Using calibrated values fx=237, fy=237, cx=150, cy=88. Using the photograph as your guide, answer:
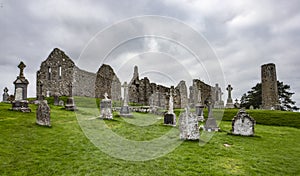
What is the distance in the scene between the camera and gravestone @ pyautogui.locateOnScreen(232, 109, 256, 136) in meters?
12.2

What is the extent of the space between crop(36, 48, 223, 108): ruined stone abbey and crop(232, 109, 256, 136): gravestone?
21806 mm

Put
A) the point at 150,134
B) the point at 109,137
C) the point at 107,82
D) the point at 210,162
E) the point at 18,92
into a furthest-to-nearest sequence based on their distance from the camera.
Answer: the point at 107,82 < the point at 18,92 < the point at 150,134 < the point at 109,137 < the point at 210,162

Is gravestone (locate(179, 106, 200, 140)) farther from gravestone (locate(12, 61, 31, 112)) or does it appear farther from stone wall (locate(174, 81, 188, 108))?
stone wall (locate(174, 81, 188, 108))

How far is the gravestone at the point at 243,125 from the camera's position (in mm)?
12227

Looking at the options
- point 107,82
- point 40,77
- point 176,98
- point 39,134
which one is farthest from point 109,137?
point 107,82

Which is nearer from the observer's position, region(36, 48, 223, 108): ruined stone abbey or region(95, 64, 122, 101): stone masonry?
region(36, 48, 223, 108): ruined stone abbey

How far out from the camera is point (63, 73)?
127 feet

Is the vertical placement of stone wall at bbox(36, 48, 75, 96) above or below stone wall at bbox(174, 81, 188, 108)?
above

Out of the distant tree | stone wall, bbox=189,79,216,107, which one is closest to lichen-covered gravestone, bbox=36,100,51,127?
stone wall, bbox=189,79,216,107

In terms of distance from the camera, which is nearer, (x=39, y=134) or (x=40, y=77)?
(x=39, y=134)

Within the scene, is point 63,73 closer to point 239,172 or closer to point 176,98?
point 176,98

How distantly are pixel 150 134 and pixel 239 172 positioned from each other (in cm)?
518

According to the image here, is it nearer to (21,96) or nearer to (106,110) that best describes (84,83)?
(21,96)

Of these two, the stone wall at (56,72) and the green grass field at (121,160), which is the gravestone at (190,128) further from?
the stone wall at (56,72)
